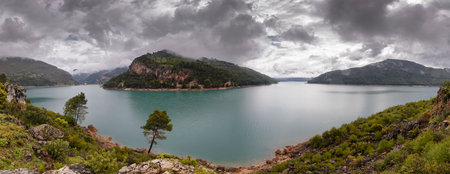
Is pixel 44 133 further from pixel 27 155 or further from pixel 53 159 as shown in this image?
pixel 27 155

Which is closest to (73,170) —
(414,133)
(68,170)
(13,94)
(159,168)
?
(68,170)

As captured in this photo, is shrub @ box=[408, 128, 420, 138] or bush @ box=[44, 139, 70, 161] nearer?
bush @ box=[44, 139, 70, 161]

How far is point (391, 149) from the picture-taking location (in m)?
12.9

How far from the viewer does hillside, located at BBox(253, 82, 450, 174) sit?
22.5ft

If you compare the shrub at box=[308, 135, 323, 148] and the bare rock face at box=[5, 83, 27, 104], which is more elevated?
the bare rock face at box=[5, 83, 27, 104]

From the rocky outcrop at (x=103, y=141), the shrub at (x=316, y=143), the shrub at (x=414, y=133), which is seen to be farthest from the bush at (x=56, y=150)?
the shrub at (x=414, y=133)

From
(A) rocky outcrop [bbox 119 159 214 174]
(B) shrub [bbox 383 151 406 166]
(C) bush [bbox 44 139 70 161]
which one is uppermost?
(A) rocky outcrop [bbox 119 159 214 174]

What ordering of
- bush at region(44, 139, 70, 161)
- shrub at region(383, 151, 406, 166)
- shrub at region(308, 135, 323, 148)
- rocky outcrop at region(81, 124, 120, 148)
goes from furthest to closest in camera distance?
rocky outcrop at region(81, 124, 120, 148) < shrub at region(308, 135, 323, 148) < bush at region(44, 139, 70, 161) < shrub at region(383, 151, 406, 166)

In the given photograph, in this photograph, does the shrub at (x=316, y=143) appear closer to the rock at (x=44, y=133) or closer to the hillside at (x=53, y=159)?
the hillside at (x=53, y=159)

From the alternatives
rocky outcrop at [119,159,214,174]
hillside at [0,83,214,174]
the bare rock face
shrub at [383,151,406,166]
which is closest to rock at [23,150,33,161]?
hillside at [0,83,214,174]

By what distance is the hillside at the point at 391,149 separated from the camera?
22.5ft

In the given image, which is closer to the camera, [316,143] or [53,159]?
[53,159]

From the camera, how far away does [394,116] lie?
70.7 feet

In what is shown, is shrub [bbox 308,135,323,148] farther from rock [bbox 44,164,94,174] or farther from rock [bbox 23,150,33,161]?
rock [bbox 23,150,33,161]
